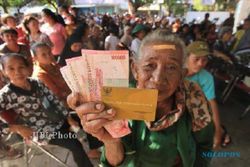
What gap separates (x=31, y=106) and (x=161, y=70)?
1634mm

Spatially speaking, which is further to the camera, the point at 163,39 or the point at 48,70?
the point at 48,70

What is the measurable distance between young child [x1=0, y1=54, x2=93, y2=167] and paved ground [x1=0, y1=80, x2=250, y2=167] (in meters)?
0.77

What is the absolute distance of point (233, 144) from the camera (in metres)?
3.59

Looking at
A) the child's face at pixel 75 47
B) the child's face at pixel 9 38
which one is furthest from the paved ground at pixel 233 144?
the child's face at pixel 9 38

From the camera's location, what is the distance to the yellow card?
A: 841 mm

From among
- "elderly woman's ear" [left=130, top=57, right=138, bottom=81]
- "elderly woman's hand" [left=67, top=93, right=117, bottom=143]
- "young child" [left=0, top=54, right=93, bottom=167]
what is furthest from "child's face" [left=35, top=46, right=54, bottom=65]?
"elderly woman's hand" [left=67, top=93, right=117, bottom=143]

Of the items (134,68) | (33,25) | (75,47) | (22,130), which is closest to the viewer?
(134,68)

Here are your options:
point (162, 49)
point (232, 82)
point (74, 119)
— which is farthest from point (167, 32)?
point (232, 82)

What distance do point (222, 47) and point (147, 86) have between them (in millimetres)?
4994

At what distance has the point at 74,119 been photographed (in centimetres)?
274

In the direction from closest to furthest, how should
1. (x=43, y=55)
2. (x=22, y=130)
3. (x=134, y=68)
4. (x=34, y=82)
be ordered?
1. (x=134, y=68)
2. (x=22, y=130)
3. (x=34, y=82)
4. (x=43, y=55)

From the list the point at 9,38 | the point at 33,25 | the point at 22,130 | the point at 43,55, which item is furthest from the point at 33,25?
the point at 22,130

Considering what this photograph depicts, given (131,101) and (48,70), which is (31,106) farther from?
(131,101)

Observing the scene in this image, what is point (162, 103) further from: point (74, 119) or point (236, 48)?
point (236, 48)
